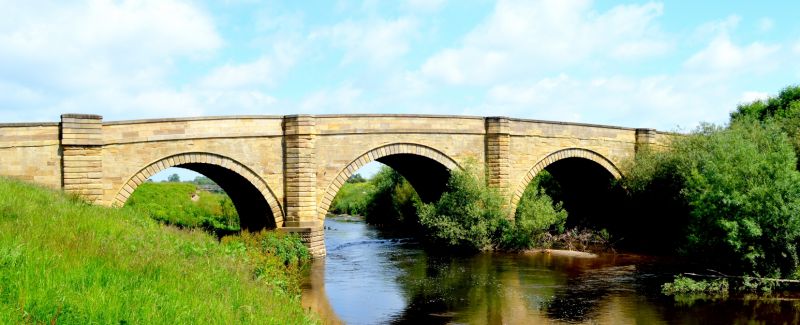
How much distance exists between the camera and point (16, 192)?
1245cm

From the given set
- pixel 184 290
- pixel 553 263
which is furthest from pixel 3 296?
pixel 553 263

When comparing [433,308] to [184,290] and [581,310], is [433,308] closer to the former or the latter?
[581,310]

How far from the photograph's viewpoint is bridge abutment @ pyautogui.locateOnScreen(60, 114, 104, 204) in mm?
18328

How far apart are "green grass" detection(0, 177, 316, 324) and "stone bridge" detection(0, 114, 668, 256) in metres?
7.28

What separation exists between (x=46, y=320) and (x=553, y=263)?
1902 cm

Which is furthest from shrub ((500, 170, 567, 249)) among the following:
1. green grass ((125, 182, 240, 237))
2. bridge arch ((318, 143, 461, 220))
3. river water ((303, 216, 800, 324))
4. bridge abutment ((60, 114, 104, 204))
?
bridge abutment ((60, 114, 104, 204))

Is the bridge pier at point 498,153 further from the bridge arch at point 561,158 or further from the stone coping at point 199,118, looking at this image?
the stone coping at point 199,118

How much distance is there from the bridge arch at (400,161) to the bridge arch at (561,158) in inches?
123

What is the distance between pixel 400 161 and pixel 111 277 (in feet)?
68.7

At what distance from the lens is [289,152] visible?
2191 cm

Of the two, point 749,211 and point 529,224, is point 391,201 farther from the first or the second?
point 749,211

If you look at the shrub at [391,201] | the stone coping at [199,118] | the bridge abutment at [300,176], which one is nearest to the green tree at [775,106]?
the shrub at [391,201]

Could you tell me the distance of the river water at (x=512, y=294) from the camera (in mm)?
13945

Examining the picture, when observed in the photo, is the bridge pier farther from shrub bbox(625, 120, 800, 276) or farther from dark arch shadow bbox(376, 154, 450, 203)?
shrub bbox(625, 120, 800, 276)
